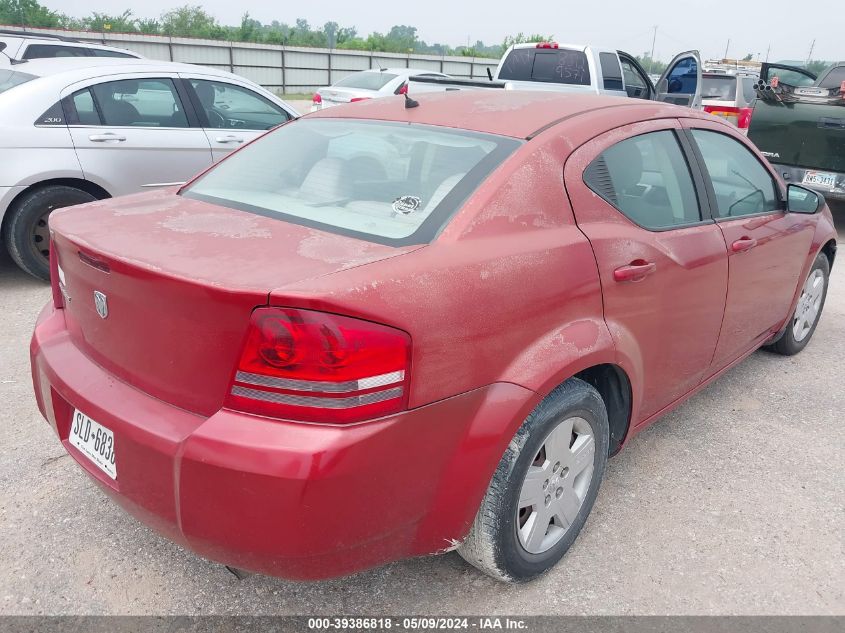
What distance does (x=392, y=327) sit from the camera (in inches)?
67.1

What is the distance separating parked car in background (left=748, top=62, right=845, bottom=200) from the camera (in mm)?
7598

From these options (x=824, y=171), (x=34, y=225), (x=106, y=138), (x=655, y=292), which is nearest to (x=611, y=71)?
(x=824, y=171)

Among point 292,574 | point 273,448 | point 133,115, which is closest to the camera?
point 273,448

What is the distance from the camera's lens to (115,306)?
1.96 m

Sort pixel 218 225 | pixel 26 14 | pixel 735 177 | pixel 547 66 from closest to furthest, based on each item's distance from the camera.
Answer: pixel 218 225, pixel 735 177, pixel 547 66, pixel 26 14

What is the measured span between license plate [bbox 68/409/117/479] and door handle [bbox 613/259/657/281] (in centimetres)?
166

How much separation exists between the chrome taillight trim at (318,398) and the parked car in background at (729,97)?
11.3 m

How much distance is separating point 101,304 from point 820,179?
7969 mm

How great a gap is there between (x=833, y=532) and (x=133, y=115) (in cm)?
529

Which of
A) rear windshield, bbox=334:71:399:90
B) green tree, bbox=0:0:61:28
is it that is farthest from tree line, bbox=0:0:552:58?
rear windshield, bbox=334:71:399:90

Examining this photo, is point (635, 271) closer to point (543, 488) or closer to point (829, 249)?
point (543, 488)

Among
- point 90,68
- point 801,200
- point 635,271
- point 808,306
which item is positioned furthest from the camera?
point 90,68

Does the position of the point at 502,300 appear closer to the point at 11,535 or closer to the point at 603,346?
the point at 603,346

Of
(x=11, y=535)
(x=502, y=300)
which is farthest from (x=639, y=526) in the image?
(x=11, y=535)
